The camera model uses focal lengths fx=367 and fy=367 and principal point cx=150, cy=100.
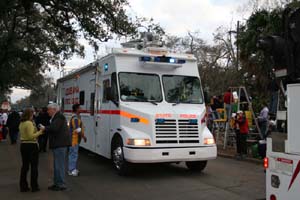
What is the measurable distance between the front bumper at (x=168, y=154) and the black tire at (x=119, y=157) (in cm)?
31

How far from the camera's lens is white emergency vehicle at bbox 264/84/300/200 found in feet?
12.9

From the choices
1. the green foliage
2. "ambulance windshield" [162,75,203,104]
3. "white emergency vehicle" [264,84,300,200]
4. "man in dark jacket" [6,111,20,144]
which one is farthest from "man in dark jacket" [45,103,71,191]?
"man in dark jacket" [6,111,20,144]

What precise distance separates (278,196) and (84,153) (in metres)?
10.5

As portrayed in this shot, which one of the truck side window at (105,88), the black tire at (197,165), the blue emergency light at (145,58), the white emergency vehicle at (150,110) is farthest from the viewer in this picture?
the truck side window at (105,88)

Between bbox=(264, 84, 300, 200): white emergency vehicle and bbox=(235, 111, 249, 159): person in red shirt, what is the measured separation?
8.20 m

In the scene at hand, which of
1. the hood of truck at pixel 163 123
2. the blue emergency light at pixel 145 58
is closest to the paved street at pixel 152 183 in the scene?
the hood of truck at pixel 163 123

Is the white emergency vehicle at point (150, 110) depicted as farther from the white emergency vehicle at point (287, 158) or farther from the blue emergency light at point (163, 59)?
the white emergency vehicle at point (287, 158)

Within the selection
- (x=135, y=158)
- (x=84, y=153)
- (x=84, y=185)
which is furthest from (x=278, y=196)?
(x=84, y=153)

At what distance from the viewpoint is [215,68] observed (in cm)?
4281

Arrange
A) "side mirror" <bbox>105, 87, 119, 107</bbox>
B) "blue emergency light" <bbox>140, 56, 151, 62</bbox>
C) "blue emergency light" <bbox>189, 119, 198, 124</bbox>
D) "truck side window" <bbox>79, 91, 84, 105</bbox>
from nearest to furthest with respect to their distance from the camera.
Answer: "blue emergency light" <bbox>189, 119, 198, 124</bbox> → "side mirror" <bbox>105, 87, 119, 107</bbox> → "blue emergency light" <bbox>140, 56, 151, 62</bbox> → "truck side window" <bbox>79, 91, 84, 105</bbox>

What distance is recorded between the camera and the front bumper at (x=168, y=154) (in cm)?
861

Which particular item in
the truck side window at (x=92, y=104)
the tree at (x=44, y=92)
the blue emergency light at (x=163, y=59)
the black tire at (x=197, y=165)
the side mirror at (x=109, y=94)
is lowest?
the black tire at (x=197, y=165)

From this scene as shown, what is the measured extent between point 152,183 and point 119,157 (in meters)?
1.13

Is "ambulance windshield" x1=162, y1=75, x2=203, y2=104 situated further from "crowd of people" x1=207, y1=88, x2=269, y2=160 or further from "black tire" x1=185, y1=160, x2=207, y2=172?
"crowd of people" x1=207, y1=88, x2=269, y2=160
